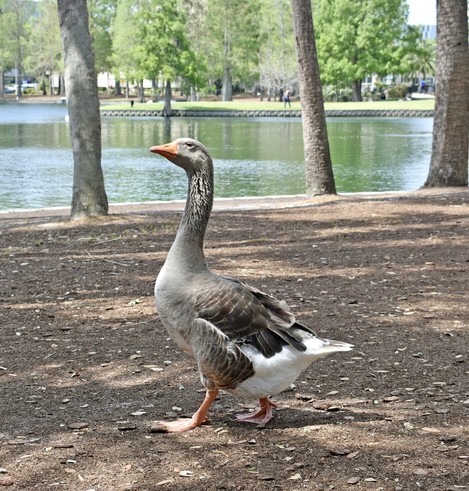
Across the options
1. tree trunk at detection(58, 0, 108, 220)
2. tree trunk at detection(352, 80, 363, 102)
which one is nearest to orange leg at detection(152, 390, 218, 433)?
tree trunk at detection(58, 0, 108, 220)

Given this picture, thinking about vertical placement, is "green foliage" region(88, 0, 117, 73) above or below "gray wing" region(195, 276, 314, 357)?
above

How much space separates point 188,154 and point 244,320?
1145 millimetres

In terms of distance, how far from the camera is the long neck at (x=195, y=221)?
5.01m

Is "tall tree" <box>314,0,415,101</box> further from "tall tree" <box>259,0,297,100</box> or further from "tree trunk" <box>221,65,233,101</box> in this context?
"tree trunk" <box>221,65,233,101</box>

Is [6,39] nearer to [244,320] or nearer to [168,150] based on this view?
[168,150]

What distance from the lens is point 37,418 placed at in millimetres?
5285

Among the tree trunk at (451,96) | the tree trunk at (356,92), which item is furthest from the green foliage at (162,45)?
the tree trunk at (451,96)

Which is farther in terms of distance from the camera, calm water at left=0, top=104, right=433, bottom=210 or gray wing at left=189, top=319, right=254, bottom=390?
calm water at left=0, top=104, right=433, bottom=210

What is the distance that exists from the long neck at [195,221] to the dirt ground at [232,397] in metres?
1.03

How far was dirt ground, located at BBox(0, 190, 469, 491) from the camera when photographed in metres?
4.35

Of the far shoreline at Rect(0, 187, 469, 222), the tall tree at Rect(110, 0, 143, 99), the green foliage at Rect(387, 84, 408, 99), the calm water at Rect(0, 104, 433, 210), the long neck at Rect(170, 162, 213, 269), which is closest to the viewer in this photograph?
the long neck at Rect(170, 162, 213, 269)

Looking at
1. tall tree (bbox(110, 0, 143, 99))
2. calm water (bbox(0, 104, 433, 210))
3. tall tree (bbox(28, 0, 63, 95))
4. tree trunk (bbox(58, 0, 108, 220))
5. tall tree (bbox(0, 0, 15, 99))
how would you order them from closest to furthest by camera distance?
tree trunk (bbox(58, 0, 108, 220))
calm water (bbox(0, 104, 433, 210))
tall tree (bbox(110, 0, 143, 99))
tall tree (bbox(28, 0, 63, 95))
tall tree (bbox(0, 0, 15, 99))

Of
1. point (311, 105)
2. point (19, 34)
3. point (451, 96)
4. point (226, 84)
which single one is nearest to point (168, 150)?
point (311, 105)

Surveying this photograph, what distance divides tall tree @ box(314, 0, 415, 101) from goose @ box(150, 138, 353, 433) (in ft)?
280
